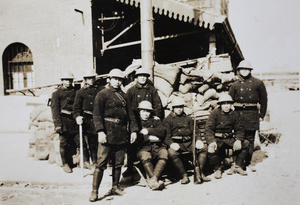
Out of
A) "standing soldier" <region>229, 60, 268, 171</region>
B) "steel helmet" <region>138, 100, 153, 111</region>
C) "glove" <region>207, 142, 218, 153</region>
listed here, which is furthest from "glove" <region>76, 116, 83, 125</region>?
"standing soldier" <region>229, 60, 268, 171</region>

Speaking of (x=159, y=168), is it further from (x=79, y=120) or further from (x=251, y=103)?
(x=251, y=103)

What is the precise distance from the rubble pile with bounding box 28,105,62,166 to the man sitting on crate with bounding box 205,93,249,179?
3881mm

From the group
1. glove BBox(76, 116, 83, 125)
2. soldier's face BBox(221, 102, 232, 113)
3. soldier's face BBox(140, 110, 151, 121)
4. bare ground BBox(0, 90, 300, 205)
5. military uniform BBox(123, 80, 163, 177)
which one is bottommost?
bare ground BBox(0, 90, 300, 205)

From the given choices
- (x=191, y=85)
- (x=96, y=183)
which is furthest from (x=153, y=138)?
(x=191, y=85)

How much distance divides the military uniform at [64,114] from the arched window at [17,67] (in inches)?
281

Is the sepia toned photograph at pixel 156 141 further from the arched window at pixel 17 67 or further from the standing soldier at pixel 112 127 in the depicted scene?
the arched window at pixel 17 67

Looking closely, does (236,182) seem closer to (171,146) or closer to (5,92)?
(171,146)

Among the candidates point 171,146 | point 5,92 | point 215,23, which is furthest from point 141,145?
point 5,92

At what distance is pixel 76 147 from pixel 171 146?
2.71 metres

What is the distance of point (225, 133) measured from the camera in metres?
5.79

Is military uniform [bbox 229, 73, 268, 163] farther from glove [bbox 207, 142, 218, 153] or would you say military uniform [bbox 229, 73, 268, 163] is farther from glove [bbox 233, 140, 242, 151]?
glove [bbox 207, 142, 218, 153]

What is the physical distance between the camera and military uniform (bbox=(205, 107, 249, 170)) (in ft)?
18.8

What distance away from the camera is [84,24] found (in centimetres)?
1120

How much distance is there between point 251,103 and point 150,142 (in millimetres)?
2381
